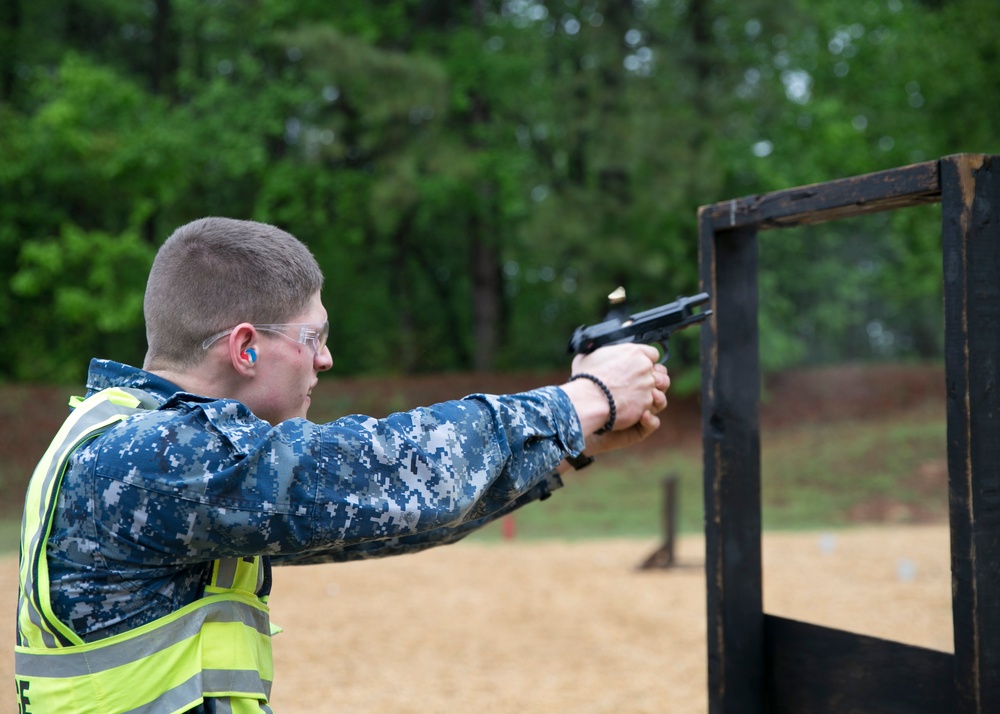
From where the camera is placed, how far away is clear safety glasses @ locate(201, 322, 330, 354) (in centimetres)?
180

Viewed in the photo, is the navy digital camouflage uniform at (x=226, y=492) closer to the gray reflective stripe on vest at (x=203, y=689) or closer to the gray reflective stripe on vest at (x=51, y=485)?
the gray reflective stripe on vest at (x=51, y=485)

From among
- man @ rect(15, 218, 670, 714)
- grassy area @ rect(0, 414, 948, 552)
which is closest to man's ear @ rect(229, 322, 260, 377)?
man @ rect(15, 218, 670, 714)

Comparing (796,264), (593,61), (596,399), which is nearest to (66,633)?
(596,399)

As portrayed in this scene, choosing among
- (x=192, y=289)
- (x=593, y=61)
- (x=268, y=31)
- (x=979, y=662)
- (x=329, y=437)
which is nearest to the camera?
(x=329, y=437)

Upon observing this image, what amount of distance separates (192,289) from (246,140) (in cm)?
2130

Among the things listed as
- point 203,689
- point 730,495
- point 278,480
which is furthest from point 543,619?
point 278,480

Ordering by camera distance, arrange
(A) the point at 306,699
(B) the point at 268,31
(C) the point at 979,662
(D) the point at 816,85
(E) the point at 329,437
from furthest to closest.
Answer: (D) the point at 816,85 → (B) the point at 268,31 → (A) the point at 306,699 → (C) the point at 979,662 → (E) the point at 329,437

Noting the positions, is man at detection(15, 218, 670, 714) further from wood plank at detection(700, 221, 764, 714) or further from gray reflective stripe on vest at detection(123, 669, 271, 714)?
wood plank at detection(700, 221, 764, 714)

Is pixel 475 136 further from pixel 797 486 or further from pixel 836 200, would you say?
pixel 836 200

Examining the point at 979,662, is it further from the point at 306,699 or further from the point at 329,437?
the point at 306,699

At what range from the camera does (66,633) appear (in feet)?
5.41

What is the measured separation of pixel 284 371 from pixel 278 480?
0.31 metres

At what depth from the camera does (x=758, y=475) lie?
2.65m

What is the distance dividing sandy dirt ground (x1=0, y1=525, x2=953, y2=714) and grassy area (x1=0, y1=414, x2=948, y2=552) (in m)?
2.75
